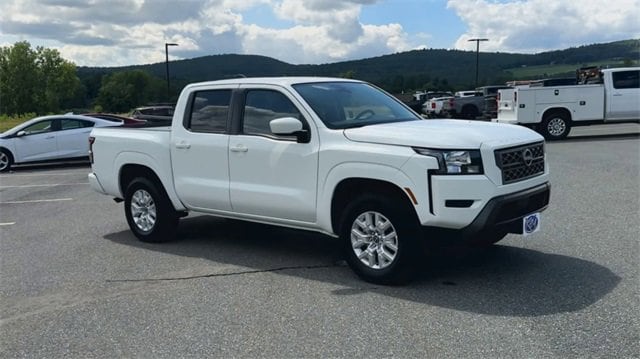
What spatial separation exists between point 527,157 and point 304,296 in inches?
90.8

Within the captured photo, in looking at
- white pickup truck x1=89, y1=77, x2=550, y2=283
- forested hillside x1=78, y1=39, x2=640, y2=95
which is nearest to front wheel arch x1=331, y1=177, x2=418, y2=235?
white pickup truck x1=89, y1=77, x2=550, y2=283

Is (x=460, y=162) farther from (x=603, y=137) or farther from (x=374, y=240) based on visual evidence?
(x=603, y=137)

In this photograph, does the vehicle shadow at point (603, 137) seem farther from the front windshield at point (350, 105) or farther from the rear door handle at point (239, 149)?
the rear door handle at point (239, 149)

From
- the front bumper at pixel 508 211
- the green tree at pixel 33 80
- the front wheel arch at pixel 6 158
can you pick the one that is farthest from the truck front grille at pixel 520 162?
the green tree at pixel 33 80

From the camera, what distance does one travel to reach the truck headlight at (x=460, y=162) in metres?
5.18

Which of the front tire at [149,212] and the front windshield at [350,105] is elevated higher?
the front windshield at [350,105]

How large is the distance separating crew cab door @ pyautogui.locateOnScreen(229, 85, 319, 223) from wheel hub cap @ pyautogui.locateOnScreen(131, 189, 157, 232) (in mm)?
1500

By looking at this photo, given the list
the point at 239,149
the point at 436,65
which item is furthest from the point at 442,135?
the point at 436,65

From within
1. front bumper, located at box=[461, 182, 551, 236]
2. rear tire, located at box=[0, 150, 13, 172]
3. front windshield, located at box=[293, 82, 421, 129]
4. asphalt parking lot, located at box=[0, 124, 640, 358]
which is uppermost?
front windshield, located at box=[293, 82, 421, 129]

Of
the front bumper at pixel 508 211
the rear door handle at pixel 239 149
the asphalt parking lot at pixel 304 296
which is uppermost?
the rear door handle at pixel 239 149

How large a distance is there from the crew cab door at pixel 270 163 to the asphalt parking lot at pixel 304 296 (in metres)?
0.65

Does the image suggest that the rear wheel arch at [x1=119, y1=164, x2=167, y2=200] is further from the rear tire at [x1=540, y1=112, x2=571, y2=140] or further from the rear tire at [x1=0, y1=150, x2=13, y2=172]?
the rear tire at [x1=540, y1=112, x2=571, y2=140]

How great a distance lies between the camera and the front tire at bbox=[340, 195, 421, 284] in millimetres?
5453

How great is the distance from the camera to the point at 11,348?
15.1 ft
